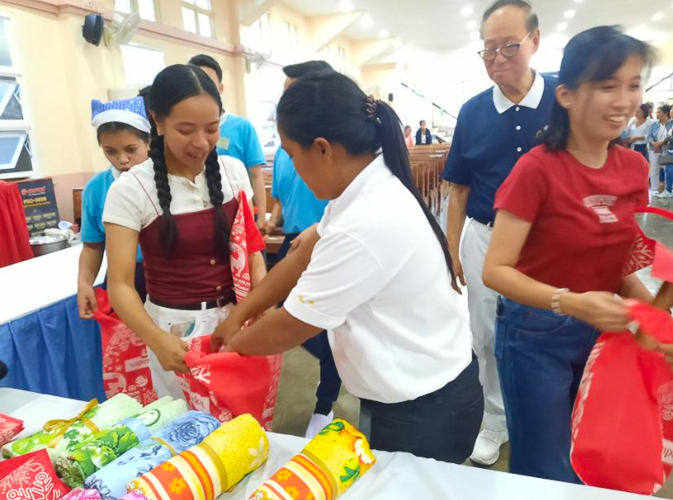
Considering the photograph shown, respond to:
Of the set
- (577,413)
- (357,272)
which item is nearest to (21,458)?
(357,272)

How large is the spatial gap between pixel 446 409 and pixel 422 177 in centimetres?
507

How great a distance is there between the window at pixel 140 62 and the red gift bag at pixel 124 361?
5.58 meters

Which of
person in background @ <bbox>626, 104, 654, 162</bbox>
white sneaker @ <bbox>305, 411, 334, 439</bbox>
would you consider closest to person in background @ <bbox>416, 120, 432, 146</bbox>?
person in background @ <bbox>626, 104, 654, 162</bbox>

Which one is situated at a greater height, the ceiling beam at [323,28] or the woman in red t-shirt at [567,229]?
the ceiling beam at [323,28]

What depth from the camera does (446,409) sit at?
101cm

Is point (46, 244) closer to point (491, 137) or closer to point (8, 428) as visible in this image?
point (8, 428)

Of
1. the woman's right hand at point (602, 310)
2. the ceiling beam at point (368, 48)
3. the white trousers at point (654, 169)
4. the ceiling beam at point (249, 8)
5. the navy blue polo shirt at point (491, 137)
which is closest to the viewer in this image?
the woman's right hand at point (602, 310)

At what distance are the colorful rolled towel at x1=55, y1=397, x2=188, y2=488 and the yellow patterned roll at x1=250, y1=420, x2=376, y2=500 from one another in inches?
12.0

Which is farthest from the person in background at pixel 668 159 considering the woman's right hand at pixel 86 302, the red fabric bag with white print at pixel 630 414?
the woman's right hand at pixel 86 302

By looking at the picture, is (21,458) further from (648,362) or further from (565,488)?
(648,362)

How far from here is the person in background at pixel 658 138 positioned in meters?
8.14

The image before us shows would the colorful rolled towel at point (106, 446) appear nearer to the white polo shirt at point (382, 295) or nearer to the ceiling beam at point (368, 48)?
the white polo shirt at point (382, 295)

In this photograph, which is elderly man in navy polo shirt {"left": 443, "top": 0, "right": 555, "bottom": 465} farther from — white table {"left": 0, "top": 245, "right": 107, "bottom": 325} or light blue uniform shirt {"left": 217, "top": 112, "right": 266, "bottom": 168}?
white table {"left": 0, "top": 245, "right": 107, "bottom": 325}

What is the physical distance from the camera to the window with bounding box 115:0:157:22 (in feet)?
21.0
